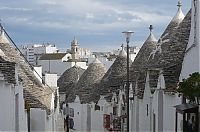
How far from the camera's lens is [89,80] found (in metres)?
40.6

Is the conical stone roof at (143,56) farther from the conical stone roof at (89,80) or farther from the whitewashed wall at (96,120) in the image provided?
the conical stone roof at (89,80)

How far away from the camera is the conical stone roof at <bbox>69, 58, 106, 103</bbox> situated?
39750 millimetres

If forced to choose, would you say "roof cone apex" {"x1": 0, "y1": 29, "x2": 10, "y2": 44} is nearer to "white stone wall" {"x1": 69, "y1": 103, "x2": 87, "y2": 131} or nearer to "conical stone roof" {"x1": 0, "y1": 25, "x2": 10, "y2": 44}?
"conical stone roof" {"x1": 0, "y1": 25, "x2": 10, "y2": 44}

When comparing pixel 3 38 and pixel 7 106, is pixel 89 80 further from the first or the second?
pixel 7 106

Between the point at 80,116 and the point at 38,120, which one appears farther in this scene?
the point at 80,116

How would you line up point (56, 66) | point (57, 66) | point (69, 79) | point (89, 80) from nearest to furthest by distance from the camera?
point (89, 80), point (69, 79), point (57, 66), point (56, 66)

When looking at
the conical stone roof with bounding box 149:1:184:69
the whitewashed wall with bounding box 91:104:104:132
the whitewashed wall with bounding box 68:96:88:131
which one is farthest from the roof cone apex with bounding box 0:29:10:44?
the whitewashed wall with bounding box 68:96:88:131

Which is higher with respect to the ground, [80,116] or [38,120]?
[38,120]

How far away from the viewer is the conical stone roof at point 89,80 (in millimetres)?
39750

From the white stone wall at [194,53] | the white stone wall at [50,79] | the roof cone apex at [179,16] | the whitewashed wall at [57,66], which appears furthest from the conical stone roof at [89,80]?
the white stone wall at [194,53]

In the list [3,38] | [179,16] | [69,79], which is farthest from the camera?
[69,79]

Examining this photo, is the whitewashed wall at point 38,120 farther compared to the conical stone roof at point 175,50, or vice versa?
the whitewashed wall at point 38,120

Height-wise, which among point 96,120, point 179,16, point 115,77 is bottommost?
point 96,120

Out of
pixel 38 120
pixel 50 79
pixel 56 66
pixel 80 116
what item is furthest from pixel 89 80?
pixel 56 66
